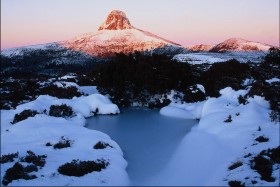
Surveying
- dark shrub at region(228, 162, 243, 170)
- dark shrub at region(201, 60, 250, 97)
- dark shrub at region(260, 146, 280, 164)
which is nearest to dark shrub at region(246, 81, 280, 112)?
dark shrub at region(201, 60, 250, 97)

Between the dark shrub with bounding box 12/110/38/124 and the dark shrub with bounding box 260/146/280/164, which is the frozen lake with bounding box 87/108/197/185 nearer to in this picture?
the dark shrub with bounding box 12/110/38/124

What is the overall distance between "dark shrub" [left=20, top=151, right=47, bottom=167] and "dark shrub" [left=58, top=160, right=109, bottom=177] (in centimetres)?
101

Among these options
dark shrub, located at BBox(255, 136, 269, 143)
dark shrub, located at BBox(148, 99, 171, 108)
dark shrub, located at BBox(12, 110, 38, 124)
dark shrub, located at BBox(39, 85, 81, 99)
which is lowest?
dark shrub, located at BBox(148, 99, 171, 108)

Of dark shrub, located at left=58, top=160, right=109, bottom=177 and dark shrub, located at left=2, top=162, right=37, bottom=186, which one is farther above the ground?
dark shrub, located at left=2, top=162, right=37, bottom=186

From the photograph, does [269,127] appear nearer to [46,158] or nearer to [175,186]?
[175,186]

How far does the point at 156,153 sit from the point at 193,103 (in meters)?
14.5

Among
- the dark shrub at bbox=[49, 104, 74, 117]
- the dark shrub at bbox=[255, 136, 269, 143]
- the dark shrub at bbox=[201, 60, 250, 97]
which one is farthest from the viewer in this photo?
the dark shrub at bbox=[201, 60, 250, 97]

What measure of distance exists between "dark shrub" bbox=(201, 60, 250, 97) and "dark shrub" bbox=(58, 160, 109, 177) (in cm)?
1966

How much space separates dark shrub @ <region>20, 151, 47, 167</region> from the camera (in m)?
14.8

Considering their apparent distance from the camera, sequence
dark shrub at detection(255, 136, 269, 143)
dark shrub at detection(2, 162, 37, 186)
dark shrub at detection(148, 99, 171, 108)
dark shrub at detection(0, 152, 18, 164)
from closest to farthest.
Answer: dark shrub at detection(2, 162, 37, 186) → dark shrub at detection(0, 152, 18, 164) → dark shrub at detection(255, 136, 269, 143) → dark shrub at detection(148, 99, 171, 108)

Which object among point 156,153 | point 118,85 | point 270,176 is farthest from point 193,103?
point 270,176

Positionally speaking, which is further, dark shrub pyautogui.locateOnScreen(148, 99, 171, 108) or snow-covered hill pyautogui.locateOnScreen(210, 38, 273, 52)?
snow-covered hill pyautogui.locateOnScreen(210, 38, 273, 52)

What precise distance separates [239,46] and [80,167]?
562 ft

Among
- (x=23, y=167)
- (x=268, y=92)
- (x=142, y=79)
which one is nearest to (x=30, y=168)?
(x=23, y=167)
